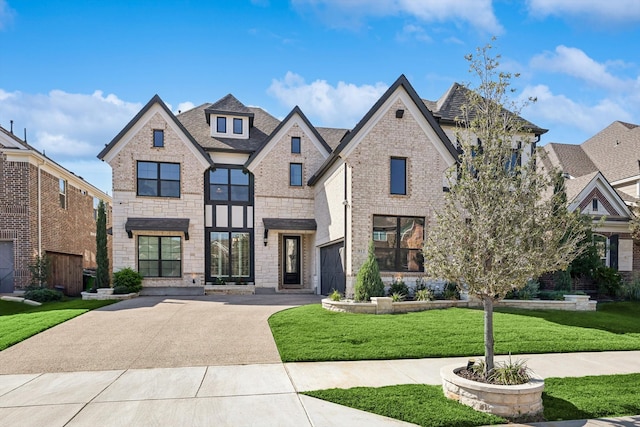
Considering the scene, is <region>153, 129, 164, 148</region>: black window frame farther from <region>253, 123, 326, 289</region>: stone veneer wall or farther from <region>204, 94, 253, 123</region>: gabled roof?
<region>253, 123, 326, 289</region>: stone veneer wall

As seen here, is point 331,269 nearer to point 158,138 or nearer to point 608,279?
point 158,138

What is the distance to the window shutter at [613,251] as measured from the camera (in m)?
17.8

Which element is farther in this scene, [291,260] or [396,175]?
[291,260]

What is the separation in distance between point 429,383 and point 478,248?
2.43 meters

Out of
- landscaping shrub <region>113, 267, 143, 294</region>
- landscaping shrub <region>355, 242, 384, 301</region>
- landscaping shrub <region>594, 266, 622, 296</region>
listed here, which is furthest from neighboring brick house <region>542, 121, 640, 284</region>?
landscaping shrub <region>113, 267, 143, 294</region>

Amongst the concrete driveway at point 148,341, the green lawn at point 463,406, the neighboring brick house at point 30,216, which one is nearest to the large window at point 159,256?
the neighboring brick house at point 30,216

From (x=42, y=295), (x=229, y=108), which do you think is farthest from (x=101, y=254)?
(x=229, y=108)

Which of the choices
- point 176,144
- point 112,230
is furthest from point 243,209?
point 112,230

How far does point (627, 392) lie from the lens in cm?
605

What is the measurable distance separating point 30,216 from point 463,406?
63.4 ft

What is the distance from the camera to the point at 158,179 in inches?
724

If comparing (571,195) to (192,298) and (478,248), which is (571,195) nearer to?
(478,248)

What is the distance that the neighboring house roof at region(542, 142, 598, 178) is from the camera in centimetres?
2423

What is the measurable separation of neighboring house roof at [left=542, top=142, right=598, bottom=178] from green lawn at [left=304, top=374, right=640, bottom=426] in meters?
21.2
